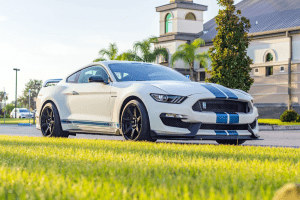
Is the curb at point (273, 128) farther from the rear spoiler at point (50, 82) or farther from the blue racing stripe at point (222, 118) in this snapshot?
the blue racing stripe at point (222, 118)

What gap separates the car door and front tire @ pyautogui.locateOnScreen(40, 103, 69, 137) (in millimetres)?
440

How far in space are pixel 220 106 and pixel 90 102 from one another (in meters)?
2.55

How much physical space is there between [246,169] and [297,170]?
0.46 m

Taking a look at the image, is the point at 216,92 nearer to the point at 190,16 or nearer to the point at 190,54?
the point at 190,54

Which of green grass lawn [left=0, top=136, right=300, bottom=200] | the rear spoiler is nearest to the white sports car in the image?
the rear spoiler

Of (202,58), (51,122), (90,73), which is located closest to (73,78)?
(90,73)

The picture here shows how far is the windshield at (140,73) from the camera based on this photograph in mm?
8047

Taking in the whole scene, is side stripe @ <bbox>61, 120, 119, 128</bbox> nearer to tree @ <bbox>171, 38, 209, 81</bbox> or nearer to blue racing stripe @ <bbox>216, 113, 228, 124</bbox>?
blue racing stripe @ <bbox>216, 113, 228, 124</bbox>

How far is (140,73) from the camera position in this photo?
8.16 m

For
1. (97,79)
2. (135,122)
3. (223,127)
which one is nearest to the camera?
(223,127)

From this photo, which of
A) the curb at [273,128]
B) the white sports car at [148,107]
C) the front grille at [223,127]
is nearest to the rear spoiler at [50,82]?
the white sports car at [148,107]

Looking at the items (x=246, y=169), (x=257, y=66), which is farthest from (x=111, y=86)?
(x=257, y=66)

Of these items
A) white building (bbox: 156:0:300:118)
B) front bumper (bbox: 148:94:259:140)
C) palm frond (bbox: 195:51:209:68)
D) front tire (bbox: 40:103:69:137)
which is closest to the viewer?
→ front bumper (bbox: 148:94:259:140)

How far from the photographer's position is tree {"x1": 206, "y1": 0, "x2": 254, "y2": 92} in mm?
24203
